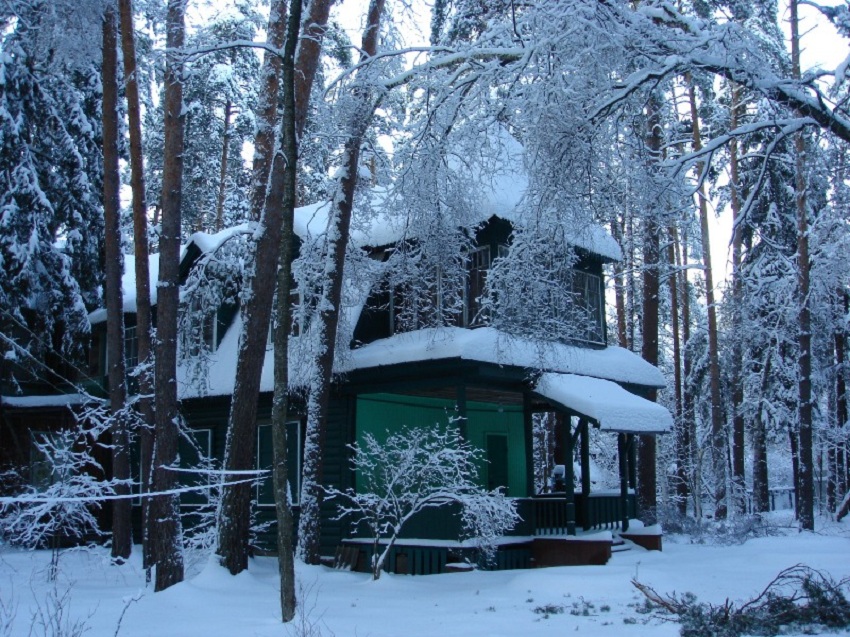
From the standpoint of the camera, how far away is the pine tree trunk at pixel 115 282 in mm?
12484

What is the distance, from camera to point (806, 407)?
57.9 feet

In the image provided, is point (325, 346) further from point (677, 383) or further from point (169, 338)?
point (677, 383)

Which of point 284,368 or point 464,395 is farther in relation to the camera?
point 464,395

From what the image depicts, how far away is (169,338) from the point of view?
10.7 m

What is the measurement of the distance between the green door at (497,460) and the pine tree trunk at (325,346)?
6199 mm

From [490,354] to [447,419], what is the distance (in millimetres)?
4239

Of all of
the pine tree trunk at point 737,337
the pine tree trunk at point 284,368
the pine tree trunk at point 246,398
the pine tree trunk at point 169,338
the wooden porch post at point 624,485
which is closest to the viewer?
the pine tree trunk at point 284,368

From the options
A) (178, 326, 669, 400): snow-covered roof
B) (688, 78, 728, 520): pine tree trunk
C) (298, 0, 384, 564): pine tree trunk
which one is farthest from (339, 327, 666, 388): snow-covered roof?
(688, 78, 728, 520): pine tree trunk

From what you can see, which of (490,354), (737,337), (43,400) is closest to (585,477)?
(490,354)

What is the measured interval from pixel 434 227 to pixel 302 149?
2.88 metres

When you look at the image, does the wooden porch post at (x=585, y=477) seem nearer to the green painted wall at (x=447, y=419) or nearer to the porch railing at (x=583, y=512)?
the porch railing at (x=583, y=512)

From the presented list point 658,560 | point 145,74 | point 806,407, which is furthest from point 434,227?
point 806,407

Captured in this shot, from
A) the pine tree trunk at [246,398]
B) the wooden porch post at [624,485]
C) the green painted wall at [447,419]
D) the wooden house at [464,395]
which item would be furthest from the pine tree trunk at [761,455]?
the pine tree trunk at [246,398]

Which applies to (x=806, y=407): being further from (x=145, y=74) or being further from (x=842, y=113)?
(x=145, y=74)
